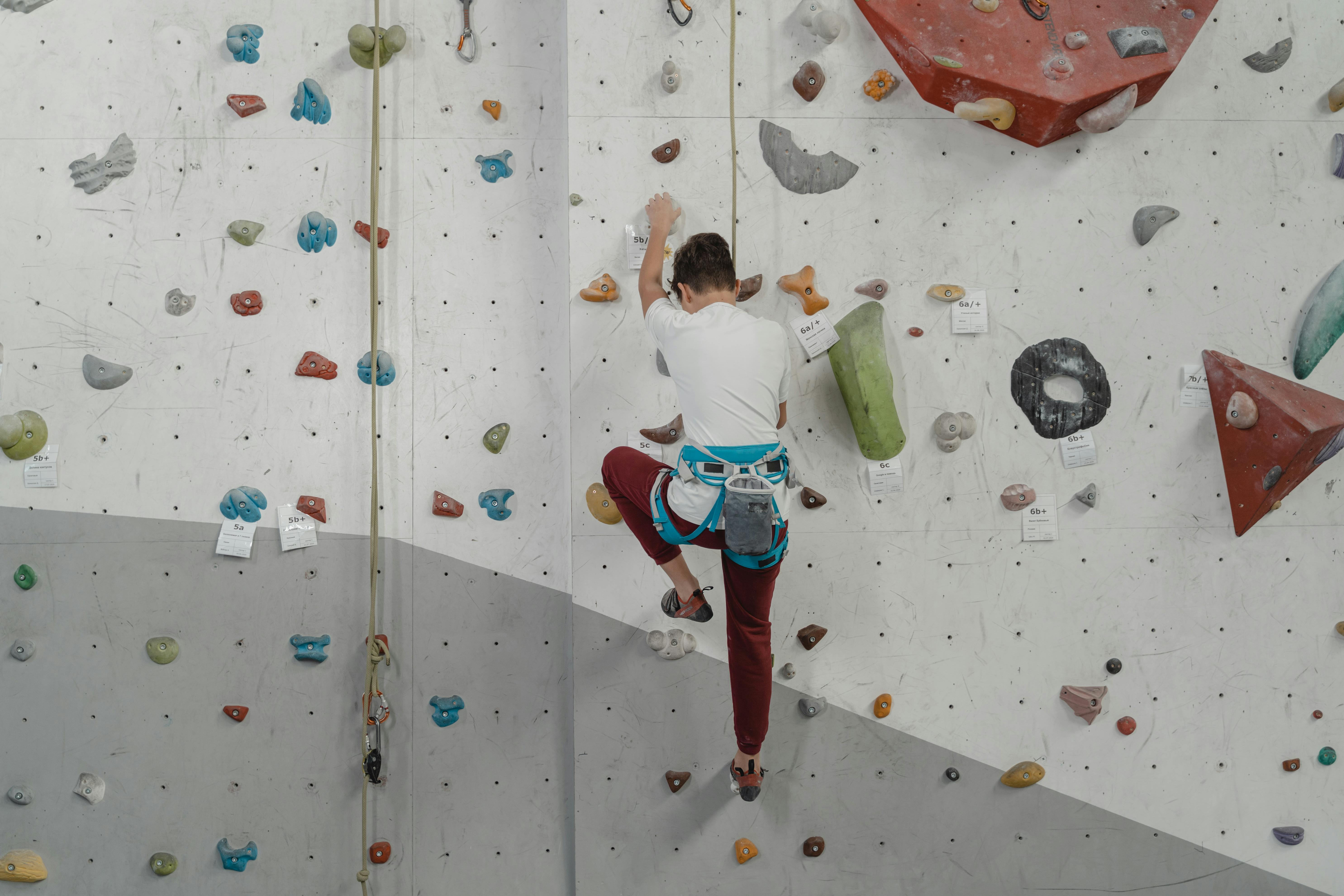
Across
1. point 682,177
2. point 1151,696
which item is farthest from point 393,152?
point 1151,696

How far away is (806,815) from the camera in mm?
2225

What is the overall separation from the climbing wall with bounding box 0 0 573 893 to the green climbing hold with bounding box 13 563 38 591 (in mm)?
21

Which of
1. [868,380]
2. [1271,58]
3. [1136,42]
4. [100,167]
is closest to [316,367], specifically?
[100,167]

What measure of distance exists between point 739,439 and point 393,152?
1.43 m

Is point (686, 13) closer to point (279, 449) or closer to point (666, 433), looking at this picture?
Result: point (666, 433)

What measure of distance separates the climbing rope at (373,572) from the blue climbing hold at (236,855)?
12.1 inches

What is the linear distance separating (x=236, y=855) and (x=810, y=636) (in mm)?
1807

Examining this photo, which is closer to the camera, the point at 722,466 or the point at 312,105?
the point at 722,466

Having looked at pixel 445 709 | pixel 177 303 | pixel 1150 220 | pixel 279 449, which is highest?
pixel 1150 220

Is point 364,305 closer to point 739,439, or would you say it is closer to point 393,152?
point 393,152

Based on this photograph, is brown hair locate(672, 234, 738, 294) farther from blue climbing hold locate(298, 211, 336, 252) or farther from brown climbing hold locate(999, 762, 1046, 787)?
brown climbing hold locate(999, 762, 1046, 787)

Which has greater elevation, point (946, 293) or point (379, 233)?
point (379, 233)

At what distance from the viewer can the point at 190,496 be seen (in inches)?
87.3

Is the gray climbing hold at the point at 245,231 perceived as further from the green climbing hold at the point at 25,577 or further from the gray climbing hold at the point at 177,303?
the green climbing hold at the point at 25,577
